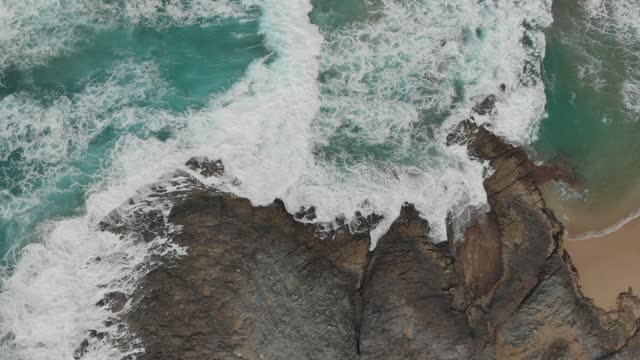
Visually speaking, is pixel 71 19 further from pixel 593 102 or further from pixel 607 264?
pixel 607 264

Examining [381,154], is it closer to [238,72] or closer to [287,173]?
[287,173]

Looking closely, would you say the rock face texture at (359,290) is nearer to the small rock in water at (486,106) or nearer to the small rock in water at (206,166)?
the small rock in water at (206,166)

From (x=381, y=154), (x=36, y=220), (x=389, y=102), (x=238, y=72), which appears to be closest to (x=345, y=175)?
(x=381, y=154)

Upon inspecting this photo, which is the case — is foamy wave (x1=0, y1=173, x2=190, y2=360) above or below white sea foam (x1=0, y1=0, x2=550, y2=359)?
below

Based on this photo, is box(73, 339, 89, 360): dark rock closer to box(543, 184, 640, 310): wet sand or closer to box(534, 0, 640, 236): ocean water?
box(543, 184, 640, 310): wet sand

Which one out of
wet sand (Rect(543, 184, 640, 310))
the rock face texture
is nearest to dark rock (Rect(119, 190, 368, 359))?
the rock face texture
